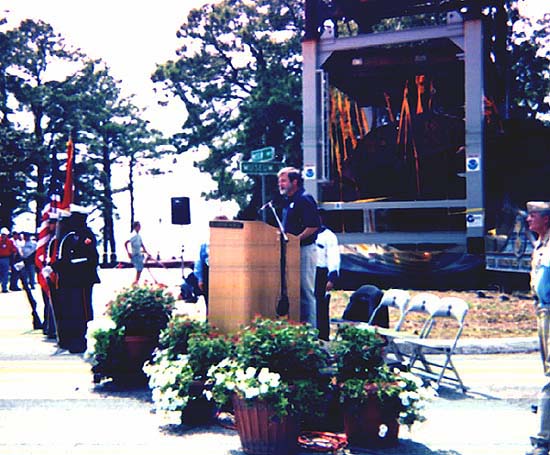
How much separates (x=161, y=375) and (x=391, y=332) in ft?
10.8

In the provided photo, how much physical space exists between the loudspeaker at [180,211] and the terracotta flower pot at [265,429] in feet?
36.9

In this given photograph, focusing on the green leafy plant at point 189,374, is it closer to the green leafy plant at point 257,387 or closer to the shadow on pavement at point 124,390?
the green leafy plant at point 257,387

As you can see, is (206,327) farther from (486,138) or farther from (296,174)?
(486,138)

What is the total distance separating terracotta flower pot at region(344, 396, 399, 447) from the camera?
20.0 feet

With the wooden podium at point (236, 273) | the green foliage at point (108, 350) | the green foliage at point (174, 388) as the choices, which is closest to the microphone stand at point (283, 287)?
the wooden podium at point (236, 273)

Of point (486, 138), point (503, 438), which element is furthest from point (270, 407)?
point (486, 138)

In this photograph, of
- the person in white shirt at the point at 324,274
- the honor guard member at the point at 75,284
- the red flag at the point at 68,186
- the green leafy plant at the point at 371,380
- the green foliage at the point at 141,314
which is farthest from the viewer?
the red flag at the point at 68,186

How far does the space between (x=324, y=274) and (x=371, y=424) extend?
3216 mm

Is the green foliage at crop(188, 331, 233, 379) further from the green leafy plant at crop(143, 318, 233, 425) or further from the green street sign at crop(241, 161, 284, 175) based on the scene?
the green street sign at crop(241, 161, 284, 175)

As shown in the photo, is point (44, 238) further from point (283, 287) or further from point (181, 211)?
point (283, 287)

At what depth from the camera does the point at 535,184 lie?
27328 mm

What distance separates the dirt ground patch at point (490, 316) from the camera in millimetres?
12367

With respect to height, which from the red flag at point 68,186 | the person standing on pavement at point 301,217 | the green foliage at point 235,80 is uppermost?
the green foliage at point 235,80

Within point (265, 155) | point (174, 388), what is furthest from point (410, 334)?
point (265, 155)
